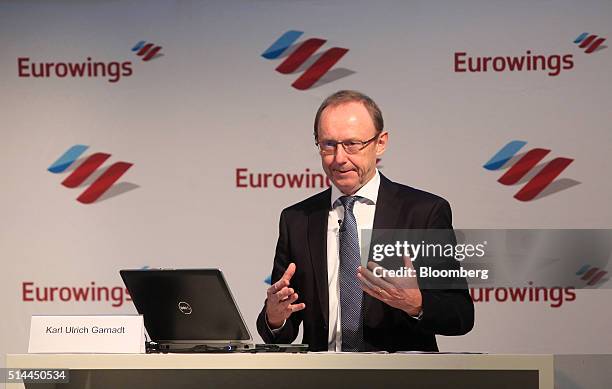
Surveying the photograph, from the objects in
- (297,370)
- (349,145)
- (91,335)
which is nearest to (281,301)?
(297,370)

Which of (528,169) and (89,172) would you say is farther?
(89,172)

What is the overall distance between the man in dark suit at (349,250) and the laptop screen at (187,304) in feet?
0.74

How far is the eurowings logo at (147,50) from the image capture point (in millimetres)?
4961

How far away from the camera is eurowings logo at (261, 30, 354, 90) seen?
15.9ft

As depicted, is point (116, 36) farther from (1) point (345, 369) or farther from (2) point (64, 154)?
(1) point (345, 369)

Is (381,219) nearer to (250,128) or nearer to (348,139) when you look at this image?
(348,139)

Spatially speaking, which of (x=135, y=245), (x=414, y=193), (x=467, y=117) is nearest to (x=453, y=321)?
(x=414, y=193)

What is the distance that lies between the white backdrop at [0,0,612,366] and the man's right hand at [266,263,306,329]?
70.1 inches

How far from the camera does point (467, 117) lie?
4.77m

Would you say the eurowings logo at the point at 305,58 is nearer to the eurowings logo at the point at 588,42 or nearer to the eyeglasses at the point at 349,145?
the eurowings logo at the point at 588,42

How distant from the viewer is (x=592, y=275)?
4.68 metres

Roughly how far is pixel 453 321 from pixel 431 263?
23cm

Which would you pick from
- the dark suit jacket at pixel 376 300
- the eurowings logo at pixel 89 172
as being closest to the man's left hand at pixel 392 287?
the dark suit jacket at pixel 376 300

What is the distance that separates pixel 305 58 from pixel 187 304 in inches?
89.4
